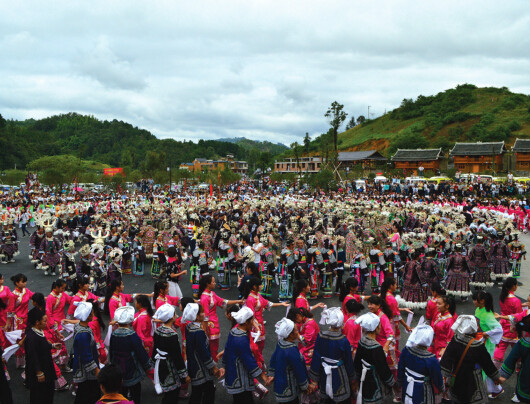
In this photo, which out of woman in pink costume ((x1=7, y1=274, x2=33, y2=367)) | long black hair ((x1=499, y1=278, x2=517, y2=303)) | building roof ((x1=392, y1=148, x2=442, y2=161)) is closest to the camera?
long black hair ((x1=499, y1=278, x2=517, y2=303))

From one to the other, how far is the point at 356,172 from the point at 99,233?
49.3m

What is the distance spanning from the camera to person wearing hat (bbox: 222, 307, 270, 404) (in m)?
4.95

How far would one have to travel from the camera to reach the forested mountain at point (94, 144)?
72062 millimetres

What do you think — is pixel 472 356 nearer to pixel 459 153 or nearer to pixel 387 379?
pixel 387 379

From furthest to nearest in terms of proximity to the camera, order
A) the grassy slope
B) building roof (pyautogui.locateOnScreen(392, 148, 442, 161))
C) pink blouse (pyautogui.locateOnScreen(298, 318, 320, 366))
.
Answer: the grassy slope < building roof (pyautogui.locateOnScreen(392, 148, 442, 161)) < pink blouse (pyautogui.locateOnScreen(298, 318, 320, 366))

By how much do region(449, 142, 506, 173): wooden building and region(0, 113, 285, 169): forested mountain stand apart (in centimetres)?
4559

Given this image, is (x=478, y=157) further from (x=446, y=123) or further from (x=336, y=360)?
(x=336, y=360)

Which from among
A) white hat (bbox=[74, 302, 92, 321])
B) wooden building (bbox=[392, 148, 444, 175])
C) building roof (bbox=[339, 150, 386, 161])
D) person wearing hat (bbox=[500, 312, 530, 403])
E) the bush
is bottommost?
person wearing hat (bbox=[500, 312, 530, 403])

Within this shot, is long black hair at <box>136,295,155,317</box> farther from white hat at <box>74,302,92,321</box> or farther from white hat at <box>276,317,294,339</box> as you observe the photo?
white hat at <box>276,317,294,339</box>

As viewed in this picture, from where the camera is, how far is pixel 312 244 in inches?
445

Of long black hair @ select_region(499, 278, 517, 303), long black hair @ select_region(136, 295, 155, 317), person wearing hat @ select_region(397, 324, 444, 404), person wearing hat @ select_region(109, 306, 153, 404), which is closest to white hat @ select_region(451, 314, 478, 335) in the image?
person wearing hat @ select_region(397, 324, 444, 404)

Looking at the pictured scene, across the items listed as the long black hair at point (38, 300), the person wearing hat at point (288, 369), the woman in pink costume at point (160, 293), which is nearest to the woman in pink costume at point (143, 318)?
the woman in pink costume at point (160, 293)

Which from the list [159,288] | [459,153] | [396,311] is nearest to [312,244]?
[396,311]

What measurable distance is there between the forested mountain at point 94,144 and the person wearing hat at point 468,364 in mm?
65243
